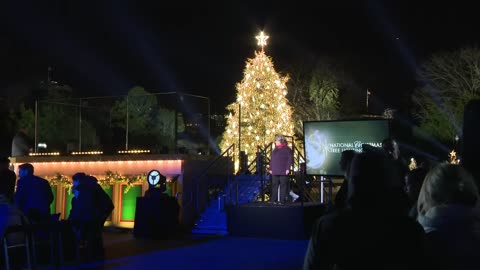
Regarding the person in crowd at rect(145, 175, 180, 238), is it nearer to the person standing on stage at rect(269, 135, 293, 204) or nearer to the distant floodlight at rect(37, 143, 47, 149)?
the person standing on stage at rect(269, 135, 293, 204)


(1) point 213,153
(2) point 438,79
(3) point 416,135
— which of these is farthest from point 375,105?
(1) point 213,153

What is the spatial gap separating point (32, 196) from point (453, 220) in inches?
320

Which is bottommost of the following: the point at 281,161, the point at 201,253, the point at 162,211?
the point at 201,253

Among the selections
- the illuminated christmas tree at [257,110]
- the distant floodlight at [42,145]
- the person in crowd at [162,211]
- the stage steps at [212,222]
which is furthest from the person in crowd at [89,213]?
the illuminated christmas tree at [257,110]

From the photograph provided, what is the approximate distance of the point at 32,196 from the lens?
9742 millimetres

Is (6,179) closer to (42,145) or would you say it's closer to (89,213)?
(89,213)

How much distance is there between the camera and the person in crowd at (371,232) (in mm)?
2676

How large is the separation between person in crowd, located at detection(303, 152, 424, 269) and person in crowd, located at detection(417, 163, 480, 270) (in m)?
0.26

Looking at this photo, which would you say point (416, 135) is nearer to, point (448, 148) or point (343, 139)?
point (448, 148)

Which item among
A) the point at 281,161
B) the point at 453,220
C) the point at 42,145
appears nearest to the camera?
the point at 453,220

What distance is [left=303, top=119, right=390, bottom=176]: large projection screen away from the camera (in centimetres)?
1012

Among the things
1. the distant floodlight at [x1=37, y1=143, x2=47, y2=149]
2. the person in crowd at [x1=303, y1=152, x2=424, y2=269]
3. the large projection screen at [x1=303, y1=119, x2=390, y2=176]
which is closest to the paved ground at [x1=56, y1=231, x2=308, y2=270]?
the large projection screen at [x1=303, y1=119, x2=390, y2=176]

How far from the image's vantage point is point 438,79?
36656 mm

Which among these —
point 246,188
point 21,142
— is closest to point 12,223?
point 21,142
